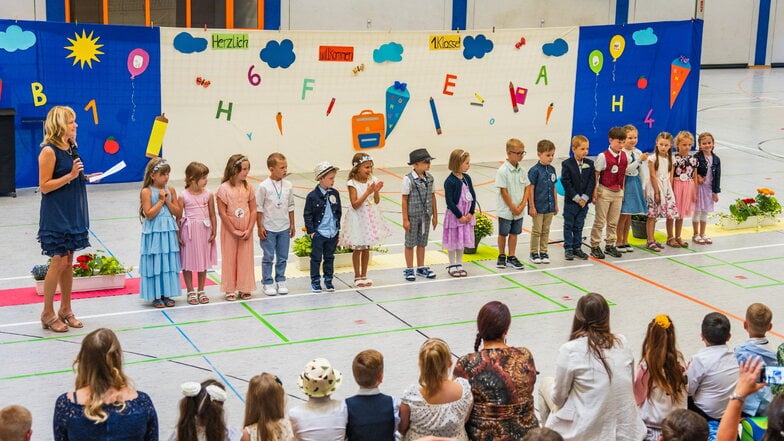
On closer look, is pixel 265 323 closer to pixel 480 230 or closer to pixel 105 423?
pixel 480 230

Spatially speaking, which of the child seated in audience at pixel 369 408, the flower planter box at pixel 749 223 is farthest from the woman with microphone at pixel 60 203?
the flower planter box at pixel 749 223

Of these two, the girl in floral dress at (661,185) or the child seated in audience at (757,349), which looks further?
the girl in floral dress at (661,185)

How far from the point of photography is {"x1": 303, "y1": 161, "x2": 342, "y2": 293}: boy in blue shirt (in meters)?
10.7

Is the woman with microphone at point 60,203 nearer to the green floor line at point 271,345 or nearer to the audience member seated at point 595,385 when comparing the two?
the green floor line at point 271,345

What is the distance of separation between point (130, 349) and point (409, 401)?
3.92 metres

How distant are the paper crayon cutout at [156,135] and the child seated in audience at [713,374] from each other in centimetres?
1092

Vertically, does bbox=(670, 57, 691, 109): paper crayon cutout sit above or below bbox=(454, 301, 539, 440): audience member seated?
above

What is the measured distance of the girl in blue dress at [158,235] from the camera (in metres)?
10.0

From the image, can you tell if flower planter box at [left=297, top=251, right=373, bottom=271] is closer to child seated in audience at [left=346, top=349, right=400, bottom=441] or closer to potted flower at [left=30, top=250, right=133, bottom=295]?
potted flower at [left=30, top=250, right=133, bottom=295]

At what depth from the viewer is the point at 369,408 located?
234 inches

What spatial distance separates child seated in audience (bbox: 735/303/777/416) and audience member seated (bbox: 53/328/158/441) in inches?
145

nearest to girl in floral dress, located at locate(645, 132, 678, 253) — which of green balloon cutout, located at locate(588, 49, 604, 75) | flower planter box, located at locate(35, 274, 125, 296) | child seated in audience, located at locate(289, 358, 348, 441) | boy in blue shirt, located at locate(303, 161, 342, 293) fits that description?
boy in blue shirt, located at locate(303, 161, 342, 293)

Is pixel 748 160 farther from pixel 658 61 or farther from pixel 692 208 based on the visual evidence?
pixel 692 208

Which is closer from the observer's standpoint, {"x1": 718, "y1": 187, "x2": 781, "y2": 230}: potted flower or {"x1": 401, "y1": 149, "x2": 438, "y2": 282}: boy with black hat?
{"x1": 401, "y1": 149, "x2": 438, "y2": 282}: boy with black hat
